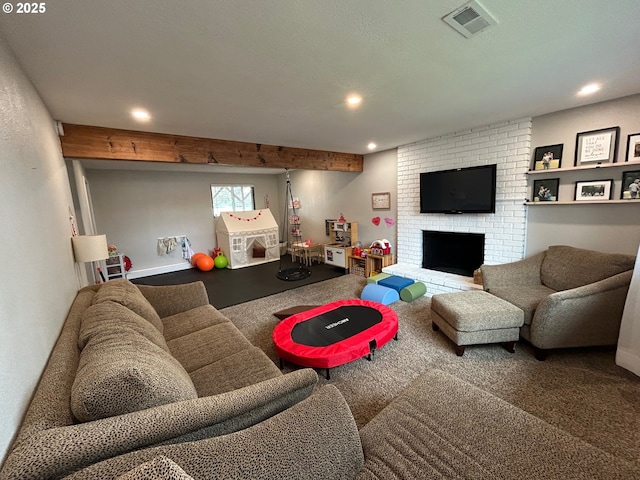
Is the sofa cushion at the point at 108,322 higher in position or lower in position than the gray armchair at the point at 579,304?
higher

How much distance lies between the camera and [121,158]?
2.92m

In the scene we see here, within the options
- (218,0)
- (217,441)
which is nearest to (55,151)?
(218,0)

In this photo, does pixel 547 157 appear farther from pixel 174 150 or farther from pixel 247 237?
pixel 247 237

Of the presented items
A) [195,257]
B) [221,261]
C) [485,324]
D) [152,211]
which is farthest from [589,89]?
[152,211]

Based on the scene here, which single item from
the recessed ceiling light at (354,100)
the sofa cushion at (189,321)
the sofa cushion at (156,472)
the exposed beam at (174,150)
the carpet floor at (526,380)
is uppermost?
the recessed ceiling light at (354,100)

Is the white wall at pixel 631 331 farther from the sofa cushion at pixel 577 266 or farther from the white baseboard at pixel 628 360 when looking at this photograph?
the sofa cushion at pixel 577 266

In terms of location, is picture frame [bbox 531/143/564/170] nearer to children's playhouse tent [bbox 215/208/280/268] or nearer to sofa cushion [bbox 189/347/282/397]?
sofa cushion [bbox 189/347/282/397]

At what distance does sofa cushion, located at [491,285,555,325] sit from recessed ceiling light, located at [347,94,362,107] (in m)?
2.40

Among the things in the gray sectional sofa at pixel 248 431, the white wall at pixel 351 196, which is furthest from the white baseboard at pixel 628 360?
the white wall at pixel 351 196

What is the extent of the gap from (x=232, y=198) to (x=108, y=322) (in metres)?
6.00

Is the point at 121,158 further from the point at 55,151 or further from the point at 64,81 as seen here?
the point at 64,81

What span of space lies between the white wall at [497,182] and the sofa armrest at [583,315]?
4.12ft

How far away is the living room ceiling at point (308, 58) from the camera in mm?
1259

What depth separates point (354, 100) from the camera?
2.36 metres
